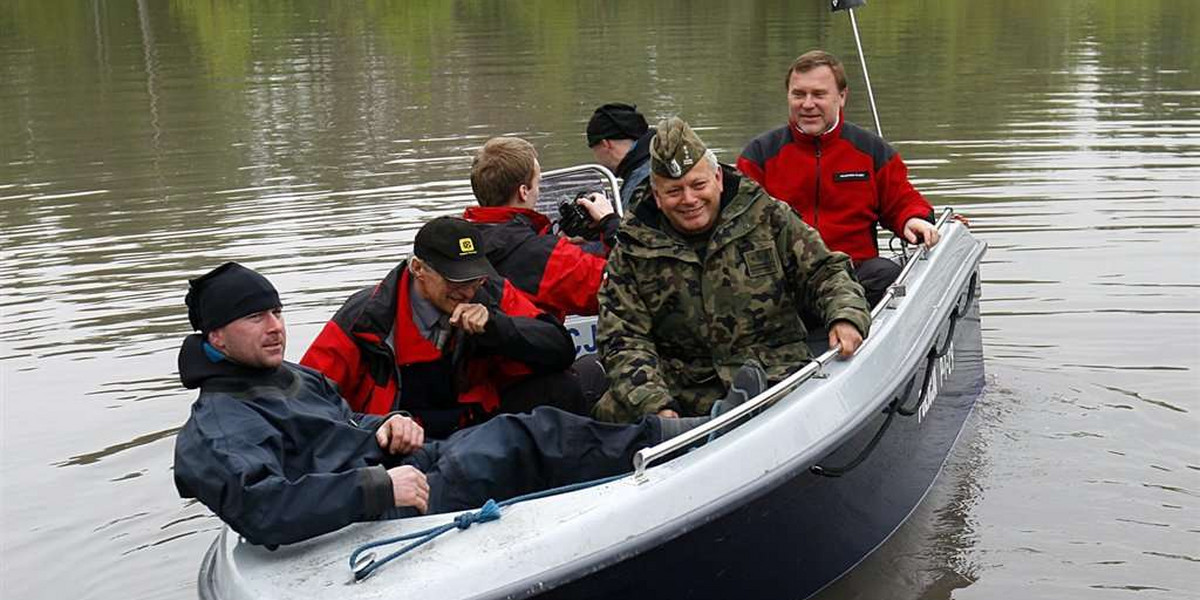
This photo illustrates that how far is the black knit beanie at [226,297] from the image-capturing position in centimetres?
383

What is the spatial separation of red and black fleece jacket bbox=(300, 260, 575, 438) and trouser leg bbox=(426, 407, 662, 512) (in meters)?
0.56

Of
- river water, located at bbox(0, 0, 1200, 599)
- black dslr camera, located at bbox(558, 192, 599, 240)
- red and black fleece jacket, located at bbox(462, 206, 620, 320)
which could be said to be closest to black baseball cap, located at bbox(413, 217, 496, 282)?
red and black fleece jacket, located at bbox(462, 206, 620, 320)

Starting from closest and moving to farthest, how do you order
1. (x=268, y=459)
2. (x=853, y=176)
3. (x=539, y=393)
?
1. (x=268, y=459)
2. (x=539, y=393)
3. (x=853, y=176)

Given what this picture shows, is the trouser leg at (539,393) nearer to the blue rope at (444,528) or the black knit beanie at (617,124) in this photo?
the blue rope at (444,528)

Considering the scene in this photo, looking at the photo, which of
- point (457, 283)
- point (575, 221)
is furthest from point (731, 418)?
point (575, 221)

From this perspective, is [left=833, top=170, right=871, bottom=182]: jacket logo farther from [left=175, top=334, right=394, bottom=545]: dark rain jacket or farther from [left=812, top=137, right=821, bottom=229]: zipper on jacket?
[left=175, top=334, right=394, bottom=545]: dark rain jacket

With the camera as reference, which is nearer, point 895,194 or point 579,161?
point 895,194

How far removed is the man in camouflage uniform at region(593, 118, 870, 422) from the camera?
15.0ft

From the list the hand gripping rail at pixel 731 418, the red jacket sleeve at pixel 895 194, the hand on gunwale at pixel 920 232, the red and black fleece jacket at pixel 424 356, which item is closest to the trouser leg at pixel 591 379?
the red and black fleece jacket at pixel 424 356

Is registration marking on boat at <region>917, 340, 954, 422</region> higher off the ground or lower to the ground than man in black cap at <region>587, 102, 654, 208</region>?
lower

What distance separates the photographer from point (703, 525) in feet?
12.3

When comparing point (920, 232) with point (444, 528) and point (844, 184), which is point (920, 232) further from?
point (444, 528)

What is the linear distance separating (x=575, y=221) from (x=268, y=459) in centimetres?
277

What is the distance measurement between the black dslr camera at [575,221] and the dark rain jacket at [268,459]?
2280 millimetres
